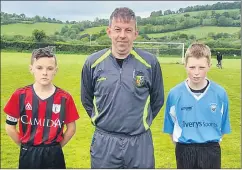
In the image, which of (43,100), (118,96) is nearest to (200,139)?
(118,96)

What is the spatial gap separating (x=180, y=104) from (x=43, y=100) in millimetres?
1224

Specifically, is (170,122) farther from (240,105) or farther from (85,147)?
(240,105)

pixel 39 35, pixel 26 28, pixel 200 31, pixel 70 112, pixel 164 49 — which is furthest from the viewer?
pixel 26 28

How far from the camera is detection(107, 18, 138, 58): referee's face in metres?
3.24

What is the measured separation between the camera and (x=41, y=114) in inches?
134

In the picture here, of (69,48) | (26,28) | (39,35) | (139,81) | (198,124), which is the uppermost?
(26,28)

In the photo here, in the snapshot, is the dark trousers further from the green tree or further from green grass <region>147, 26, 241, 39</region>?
the green tree

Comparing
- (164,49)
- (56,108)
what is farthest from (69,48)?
(56,108)

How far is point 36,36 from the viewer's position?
53594 millimetres

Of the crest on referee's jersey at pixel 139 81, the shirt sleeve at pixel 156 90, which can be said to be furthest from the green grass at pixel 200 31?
the crest on referee's jersey at pixel 139 81

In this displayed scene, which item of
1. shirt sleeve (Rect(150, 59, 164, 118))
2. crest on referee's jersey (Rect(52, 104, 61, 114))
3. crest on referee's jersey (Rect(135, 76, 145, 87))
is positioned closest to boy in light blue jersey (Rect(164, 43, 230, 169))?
shirt sleeve (Rect(150, 59, 164, 118))

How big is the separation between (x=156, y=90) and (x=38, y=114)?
1.08 metres

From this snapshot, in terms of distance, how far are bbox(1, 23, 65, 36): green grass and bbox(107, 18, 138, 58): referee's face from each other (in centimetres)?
5075

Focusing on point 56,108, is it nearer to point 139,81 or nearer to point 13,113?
point 13,113
